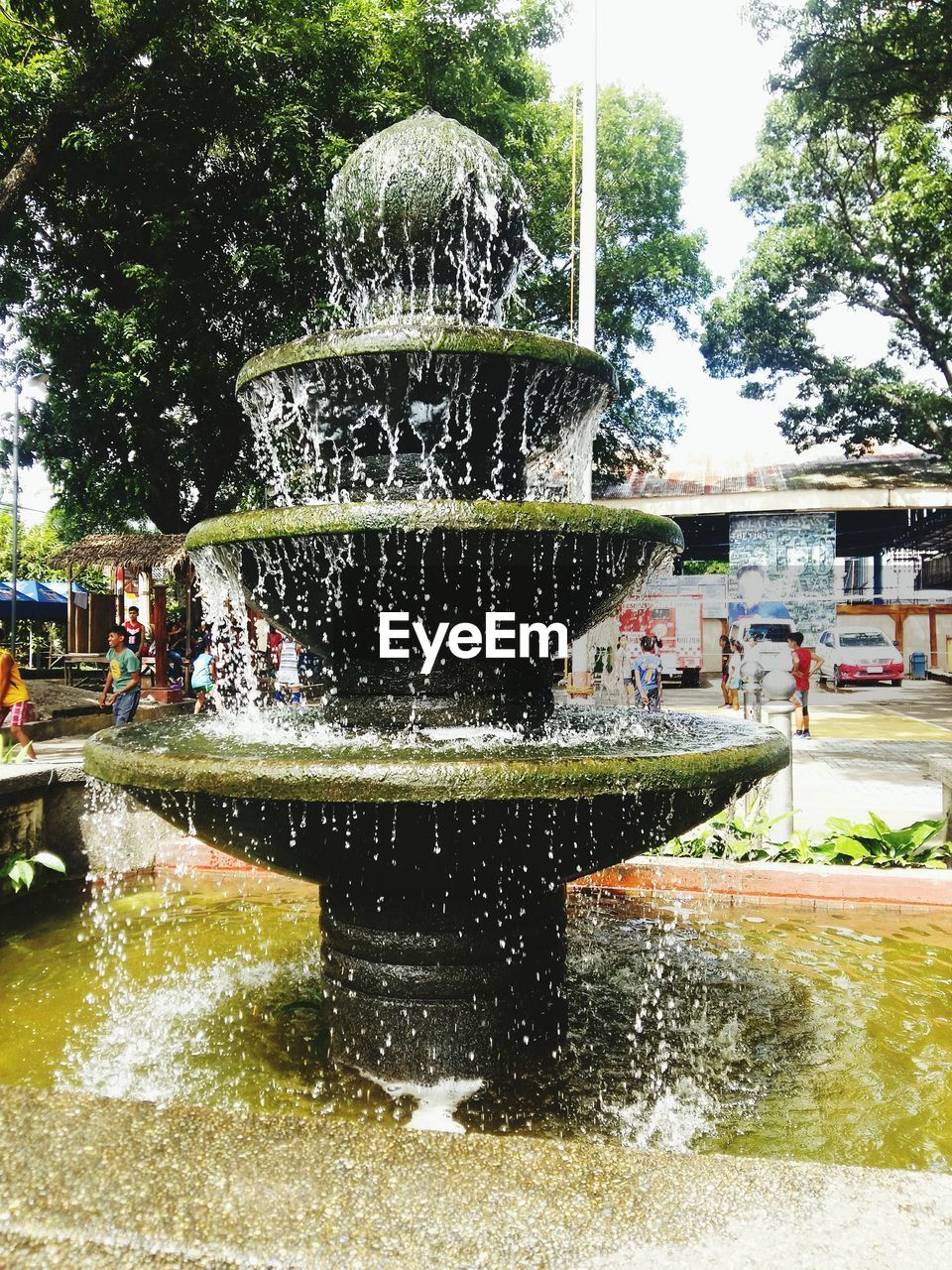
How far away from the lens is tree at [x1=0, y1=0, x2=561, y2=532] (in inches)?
564

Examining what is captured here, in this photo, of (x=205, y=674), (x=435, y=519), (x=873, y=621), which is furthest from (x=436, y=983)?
(x=873, y=621)

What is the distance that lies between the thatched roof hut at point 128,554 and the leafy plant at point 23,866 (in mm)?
10458

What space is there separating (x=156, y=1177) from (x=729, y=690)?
16712 mm

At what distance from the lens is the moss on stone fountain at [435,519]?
9.23 feet

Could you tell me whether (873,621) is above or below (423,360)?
below

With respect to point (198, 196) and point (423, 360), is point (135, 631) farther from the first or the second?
point (423, 360)

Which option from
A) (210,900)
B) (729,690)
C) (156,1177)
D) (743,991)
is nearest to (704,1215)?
(156,1177)

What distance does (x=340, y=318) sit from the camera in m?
14.4

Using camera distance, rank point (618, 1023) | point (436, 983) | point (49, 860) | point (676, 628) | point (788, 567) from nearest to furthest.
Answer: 1. point (436, 983)
2. point (618, 1023)
3. point (49, 860)
4. point (788, 567)
5. point (676, 628)

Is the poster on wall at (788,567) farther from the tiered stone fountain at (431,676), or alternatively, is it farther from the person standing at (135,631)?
the tiered stone fountain at (431,676)

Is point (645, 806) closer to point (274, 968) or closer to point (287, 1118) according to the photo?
point (287, 1118)

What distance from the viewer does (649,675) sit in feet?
45.2

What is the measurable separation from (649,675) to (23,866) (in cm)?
1008

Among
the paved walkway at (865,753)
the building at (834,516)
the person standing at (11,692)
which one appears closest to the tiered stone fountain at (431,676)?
the paved walkway at (865,753)
